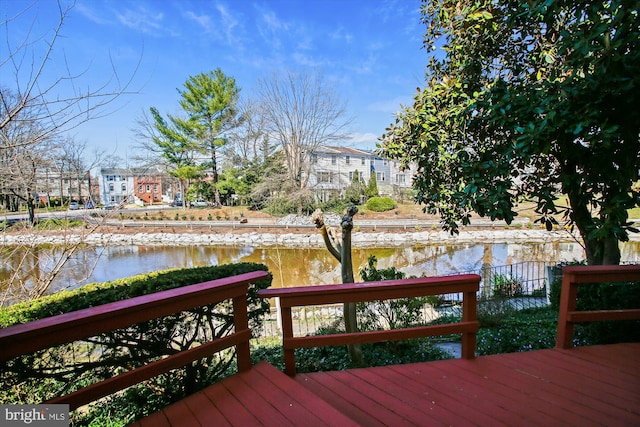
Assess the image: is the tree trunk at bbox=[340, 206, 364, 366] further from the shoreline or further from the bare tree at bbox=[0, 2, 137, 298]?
the shoreline

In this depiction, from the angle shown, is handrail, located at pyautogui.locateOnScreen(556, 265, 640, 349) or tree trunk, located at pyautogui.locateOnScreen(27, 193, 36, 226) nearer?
handrail, located at pyautogui.locateOnScreen(556, 265, 640, 349)

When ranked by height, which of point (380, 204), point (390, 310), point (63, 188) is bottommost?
point (390, 310)

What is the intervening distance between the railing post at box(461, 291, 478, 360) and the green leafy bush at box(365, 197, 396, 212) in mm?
19934

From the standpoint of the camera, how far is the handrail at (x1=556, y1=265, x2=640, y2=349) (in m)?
2.12

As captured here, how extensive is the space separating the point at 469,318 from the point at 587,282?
0.85m

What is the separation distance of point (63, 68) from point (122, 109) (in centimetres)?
49

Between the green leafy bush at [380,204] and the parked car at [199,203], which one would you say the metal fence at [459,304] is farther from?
the parked car at [199,203]

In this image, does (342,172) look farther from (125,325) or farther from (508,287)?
(125,325)

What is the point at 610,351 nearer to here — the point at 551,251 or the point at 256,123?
the point at 551,251

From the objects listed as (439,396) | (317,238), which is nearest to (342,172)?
(317,238)

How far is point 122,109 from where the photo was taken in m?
2.71

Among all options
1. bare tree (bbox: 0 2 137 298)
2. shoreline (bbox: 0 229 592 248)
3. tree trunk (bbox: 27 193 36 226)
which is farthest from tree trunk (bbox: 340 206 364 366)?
shoreline (bbox: 0 229 592 248)

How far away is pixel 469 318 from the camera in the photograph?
6.87 feet

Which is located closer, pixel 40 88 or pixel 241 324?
pixel 241 324
